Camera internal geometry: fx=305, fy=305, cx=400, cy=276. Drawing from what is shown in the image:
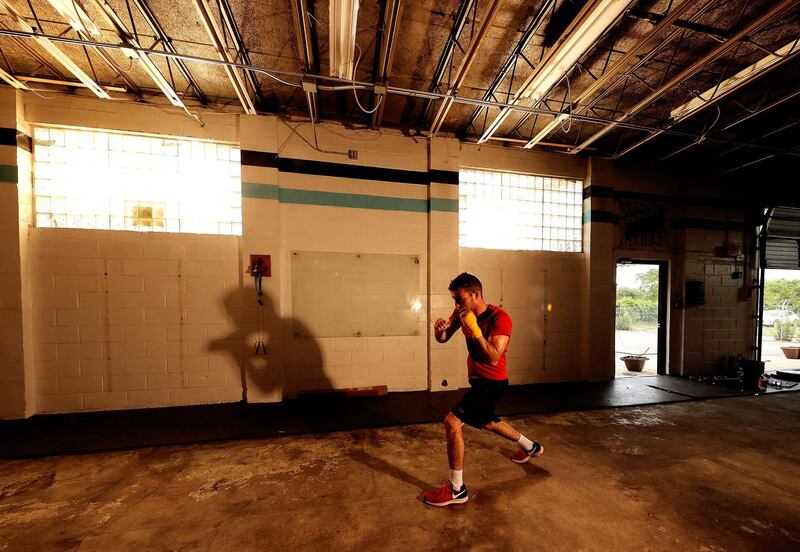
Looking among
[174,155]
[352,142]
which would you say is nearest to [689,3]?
[352,142]

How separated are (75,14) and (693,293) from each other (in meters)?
10.3

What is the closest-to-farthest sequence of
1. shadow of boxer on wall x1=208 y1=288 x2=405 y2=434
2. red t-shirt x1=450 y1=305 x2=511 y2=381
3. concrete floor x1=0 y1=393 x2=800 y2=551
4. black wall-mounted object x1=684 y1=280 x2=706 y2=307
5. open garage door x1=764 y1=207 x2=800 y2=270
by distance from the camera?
concrete floor x1=0 y1=393 x2=800 y2=551 < red t-shirt x1=450 y1=305 x2=511 y2=381 < shadow of boxer on wall x1=208 y1=288 x2=405 y2=434 < black wall-mounted object x1=684 y1=280 x2=706 y2=307 < open garage door x1=764 y1=207 x2=800 y2=270

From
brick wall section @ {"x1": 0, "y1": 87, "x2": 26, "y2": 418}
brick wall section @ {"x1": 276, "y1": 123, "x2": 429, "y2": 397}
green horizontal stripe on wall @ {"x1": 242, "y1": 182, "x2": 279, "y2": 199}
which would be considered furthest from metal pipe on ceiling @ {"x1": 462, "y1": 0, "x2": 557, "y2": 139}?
brick wall section @ {"x1": 0, "y1": 87, "x2": 26, "y2": 418}

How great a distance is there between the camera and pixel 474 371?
2.69 m

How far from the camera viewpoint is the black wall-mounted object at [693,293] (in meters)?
6.47

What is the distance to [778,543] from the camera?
6.91 feet

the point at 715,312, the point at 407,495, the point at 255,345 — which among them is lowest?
the point at 407,495

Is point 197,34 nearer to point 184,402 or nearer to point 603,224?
point 184,402

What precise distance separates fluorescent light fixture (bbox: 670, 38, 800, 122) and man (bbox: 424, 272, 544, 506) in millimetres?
4030

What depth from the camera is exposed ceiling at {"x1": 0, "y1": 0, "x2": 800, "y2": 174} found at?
3072 mm

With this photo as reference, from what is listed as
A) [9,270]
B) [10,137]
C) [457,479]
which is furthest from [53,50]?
[457,479]

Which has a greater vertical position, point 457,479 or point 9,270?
point 9,270

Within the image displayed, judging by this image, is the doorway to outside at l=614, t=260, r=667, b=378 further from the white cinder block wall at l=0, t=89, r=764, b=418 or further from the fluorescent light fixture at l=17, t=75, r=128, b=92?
the fluorescent light fixture at l=17, t=75, r=128, b=92

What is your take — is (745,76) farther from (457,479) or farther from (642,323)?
(642,323)
